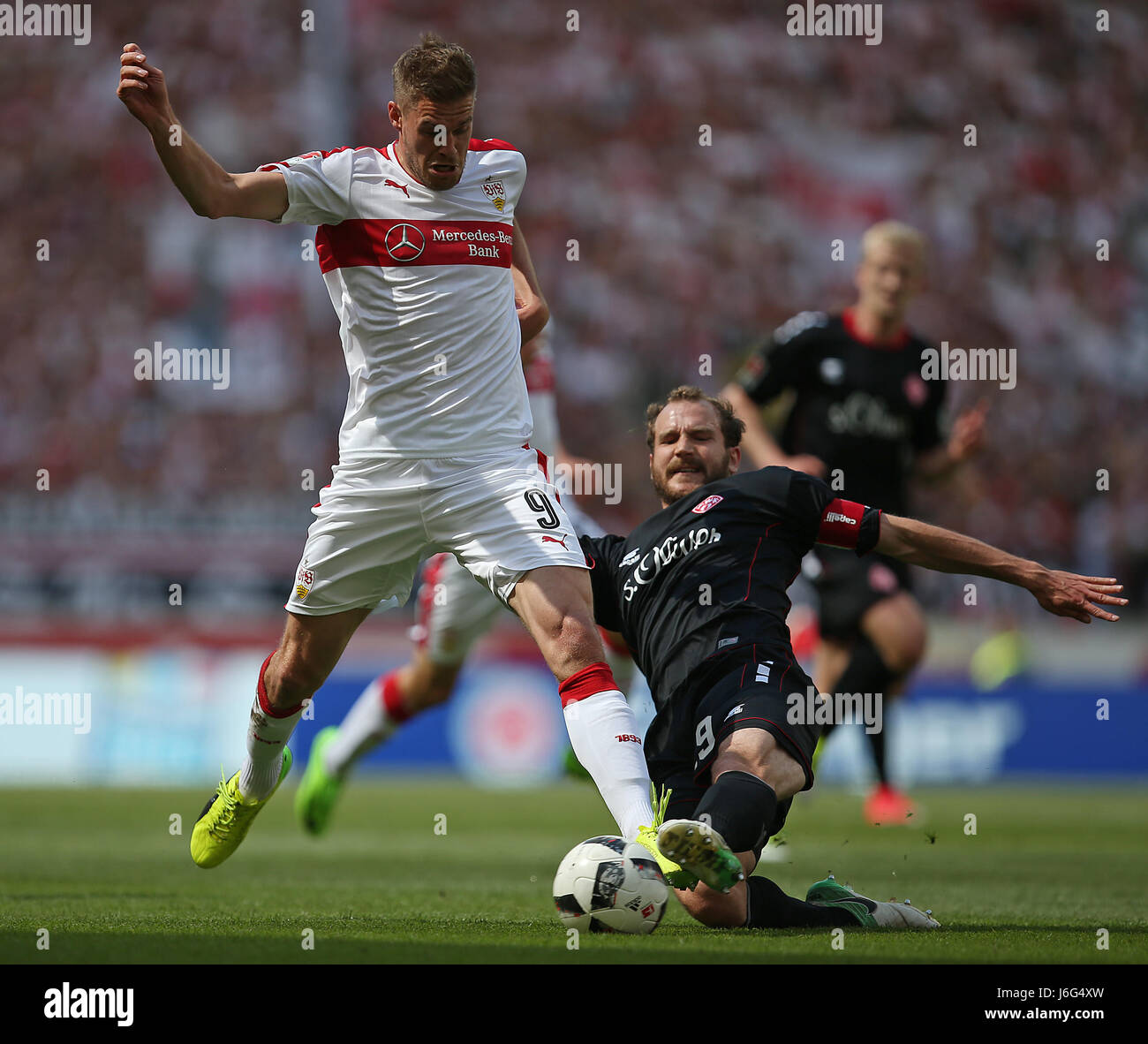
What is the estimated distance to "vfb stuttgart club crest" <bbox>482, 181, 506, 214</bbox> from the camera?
482 centimetres

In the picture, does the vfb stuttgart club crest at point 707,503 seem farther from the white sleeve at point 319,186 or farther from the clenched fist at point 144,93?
→ the clenched fist at point 144,93

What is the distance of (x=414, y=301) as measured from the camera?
4703 mm

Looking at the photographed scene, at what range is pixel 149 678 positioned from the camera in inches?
530

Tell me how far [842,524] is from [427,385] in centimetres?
129

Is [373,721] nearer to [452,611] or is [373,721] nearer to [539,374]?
[452,611]

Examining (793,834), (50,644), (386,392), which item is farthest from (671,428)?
(50,644)

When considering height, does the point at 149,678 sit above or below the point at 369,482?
below

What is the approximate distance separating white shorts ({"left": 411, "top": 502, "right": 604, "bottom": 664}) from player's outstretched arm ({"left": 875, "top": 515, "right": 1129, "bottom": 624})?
249 cm

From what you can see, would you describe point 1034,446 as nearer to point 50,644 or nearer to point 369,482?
point 50,644

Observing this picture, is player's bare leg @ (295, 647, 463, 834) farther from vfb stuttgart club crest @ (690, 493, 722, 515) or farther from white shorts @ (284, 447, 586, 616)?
vfb stuttgart club crest @ (690, 493, 722, 515)

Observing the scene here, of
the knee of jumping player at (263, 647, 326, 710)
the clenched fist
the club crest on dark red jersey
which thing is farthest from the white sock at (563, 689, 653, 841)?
the club crest on dark red jersey

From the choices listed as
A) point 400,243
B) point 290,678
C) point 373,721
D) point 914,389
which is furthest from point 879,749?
point 400,243

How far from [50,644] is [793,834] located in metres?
8.31
